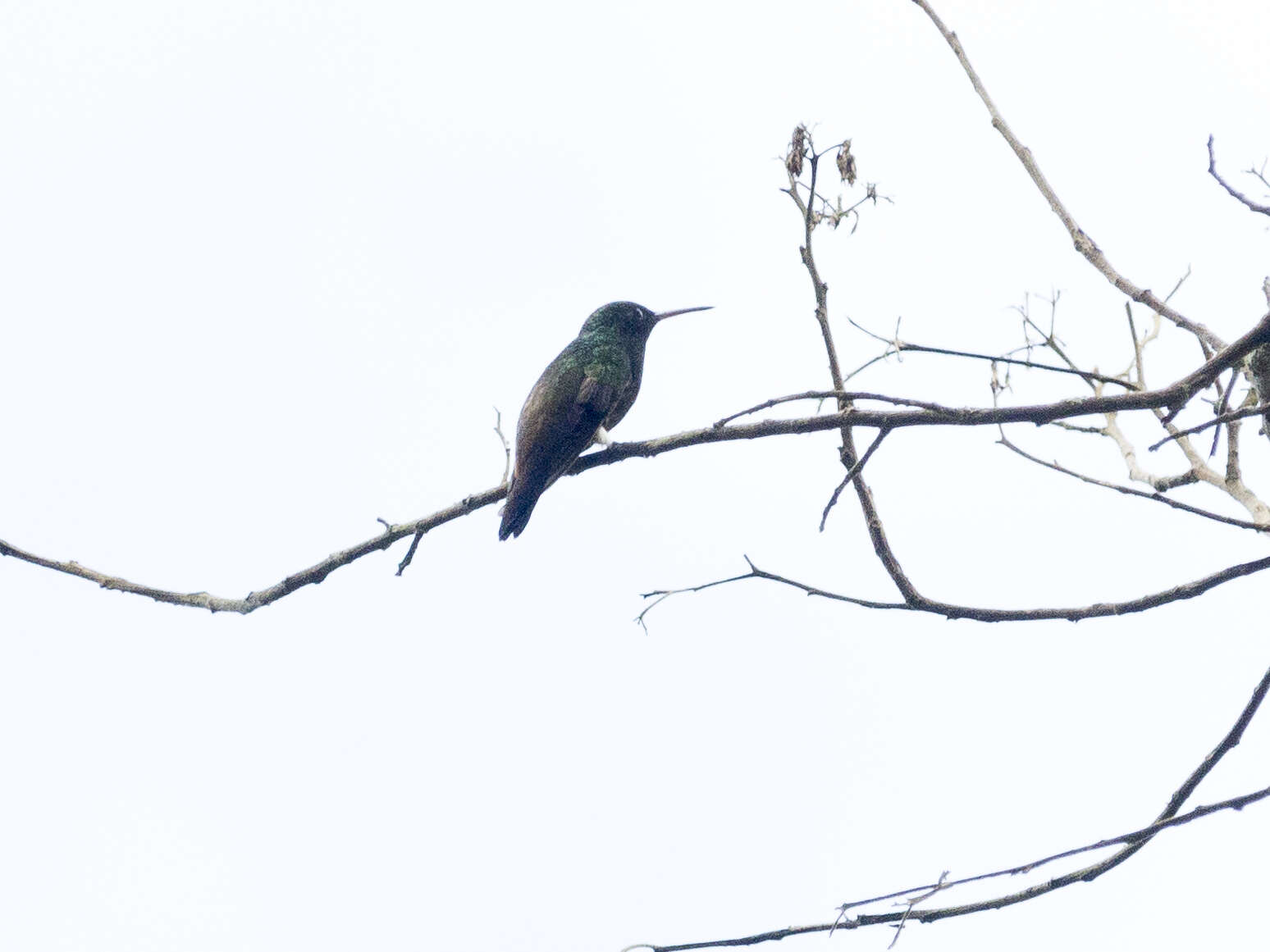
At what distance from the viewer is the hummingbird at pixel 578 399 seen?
6.87 metres

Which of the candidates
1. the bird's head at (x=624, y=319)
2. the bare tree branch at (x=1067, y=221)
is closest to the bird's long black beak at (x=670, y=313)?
the bird's head at (x=624, y=319)

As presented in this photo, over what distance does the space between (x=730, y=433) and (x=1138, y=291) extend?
1374 millimetres

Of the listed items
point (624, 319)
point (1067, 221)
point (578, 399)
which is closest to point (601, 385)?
point (578, 399)

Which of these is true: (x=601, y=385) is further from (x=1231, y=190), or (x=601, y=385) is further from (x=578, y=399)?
(x=1231, y=190)

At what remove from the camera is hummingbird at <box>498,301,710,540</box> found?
687 centimetres

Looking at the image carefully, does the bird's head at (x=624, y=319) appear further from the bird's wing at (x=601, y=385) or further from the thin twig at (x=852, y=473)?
the thin twig at (x=852, y=473)

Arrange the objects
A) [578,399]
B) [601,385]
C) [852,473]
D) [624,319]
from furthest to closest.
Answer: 1. [624,319]
2. [601,385]
3. [578,399]
4. [852,473]

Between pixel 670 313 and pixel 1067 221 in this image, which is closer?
pixel 1067 221

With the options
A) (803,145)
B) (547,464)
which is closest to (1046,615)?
(803,145)

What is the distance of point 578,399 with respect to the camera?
7844mm

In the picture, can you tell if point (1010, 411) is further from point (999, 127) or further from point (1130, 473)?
point (1130, 473)

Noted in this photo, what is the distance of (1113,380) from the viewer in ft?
11.3

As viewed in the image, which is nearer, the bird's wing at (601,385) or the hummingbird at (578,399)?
the hummingbird at (578,399)

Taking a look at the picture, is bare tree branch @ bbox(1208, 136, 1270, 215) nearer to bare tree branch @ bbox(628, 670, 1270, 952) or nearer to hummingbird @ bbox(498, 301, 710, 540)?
bare tree branch @ bbox(628, 670, 1270, 952)
